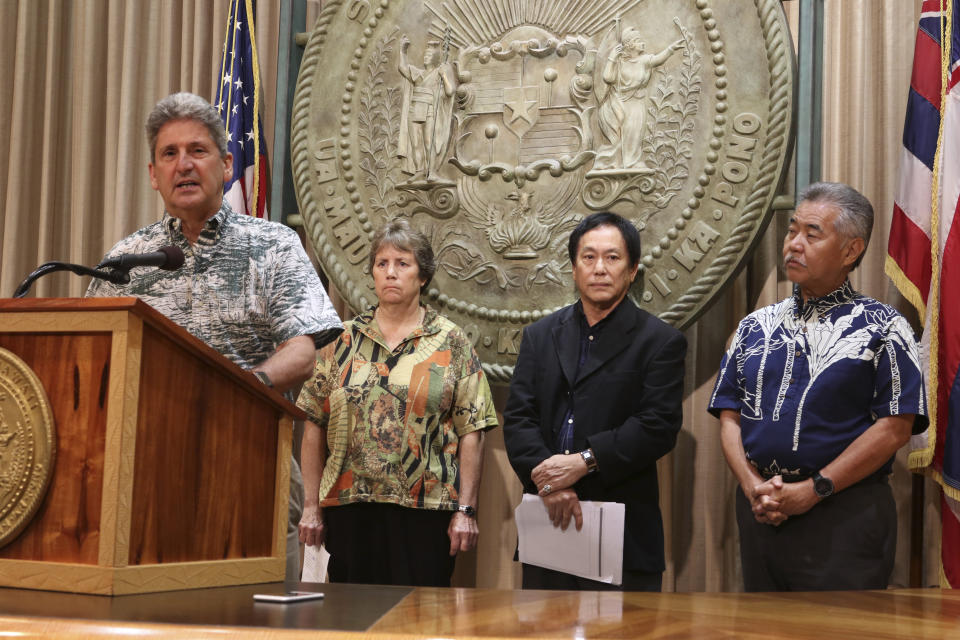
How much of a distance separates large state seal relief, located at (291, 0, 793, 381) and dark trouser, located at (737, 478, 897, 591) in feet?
2.50

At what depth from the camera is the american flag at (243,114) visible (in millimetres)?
3812

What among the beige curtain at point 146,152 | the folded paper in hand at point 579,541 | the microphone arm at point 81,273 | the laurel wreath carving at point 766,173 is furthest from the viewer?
the beige curtain at point 146,152

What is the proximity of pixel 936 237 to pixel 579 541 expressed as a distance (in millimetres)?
1356

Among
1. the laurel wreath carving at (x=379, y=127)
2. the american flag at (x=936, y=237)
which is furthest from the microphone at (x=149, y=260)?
the american flag at (x=936, y=237)

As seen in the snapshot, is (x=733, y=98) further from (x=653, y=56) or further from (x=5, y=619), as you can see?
(x=5, y=619)

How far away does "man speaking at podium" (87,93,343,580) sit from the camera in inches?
91.4

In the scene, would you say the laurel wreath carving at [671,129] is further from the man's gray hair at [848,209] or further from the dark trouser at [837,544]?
the dark trouser at [837,544]

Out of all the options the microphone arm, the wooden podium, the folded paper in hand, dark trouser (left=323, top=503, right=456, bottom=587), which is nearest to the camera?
the wooden podium

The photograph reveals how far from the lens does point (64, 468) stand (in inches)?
49.1

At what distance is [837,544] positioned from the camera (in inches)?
105

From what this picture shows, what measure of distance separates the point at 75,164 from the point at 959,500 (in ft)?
11.7

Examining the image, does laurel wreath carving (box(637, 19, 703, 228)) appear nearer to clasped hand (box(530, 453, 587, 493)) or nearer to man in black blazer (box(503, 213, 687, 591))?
man in black blazer (box(503, 213, 687, 591))

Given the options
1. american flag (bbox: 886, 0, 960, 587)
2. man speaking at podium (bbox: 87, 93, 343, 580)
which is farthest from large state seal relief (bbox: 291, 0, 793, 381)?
man speaking at podium (bbox: 87, 93, 343, 580)

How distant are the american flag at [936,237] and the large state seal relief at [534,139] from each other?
0.38 meters
